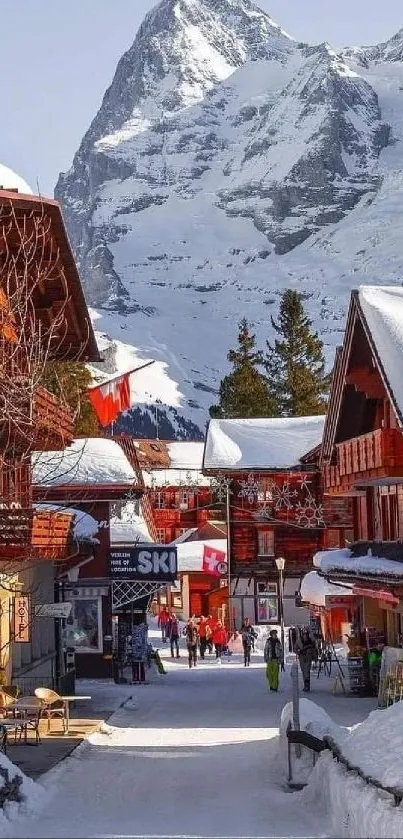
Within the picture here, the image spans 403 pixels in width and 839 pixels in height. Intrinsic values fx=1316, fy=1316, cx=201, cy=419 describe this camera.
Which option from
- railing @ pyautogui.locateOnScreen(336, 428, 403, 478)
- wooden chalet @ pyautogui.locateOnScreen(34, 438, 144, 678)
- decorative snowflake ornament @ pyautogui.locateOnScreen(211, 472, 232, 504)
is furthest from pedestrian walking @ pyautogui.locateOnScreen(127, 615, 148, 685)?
decorative snowflake ornament @ pyautogui.locateOnScreen(211, 472, 232, 504)

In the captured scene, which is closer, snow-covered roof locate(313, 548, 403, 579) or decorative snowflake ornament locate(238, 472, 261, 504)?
snow-covered roof locate(313, 548, 403, 579)

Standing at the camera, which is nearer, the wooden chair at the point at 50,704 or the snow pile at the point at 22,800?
the snow pile at the point at 22,800

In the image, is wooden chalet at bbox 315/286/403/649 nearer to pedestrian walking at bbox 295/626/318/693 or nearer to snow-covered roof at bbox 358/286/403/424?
snow-covered roof at bbox 358/286/403/424

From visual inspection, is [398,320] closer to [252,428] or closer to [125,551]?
[125,551]

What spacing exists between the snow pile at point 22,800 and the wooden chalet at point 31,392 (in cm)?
414

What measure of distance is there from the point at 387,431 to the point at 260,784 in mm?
11065

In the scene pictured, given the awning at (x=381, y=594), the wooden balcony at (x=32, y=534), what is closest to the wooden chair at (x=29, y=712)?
the wooden balcony at (x=32, y=534)

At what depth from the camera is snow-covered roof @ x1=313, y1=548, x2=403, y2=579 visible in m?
26.8

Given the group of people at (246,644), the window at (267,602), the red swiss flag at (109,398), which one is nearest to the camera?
the red swiss flag at (109,398)

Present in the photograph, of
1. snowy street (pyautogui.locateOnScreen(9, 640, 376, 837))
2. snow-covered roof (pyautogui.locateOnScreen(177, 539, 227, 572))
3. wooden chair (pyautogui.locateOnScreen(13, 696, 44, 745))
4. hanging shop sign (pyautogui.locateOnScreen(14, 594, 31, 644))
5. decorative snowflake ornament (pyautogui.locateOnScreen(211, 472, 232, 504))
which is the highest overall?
decorative snowflake ornament (pyautogui.locateOnScreen(211, 472, 232, 504))

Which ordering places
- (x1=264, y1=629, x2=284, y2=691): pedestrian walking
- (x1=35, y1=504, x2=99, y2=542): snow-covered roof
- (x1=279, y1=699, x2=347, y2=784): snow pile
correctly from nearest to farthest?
(x1=279, y1=699, x2=347, y2=784): snow pile < (x1=35, y1=504, x2=99, y2=542): snow-covered roof < (x1=264, y1=629, x2=284, y2=691): pedestrian walking

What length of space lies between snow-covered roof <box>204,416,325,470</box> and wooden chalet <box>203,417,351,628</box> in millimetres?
45

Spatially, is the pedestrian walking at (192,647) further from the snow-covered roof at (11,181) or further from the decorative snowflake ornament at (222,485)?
the snow-covered roof at (11,181)

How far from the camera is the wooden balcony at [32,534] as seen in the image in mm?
22578
